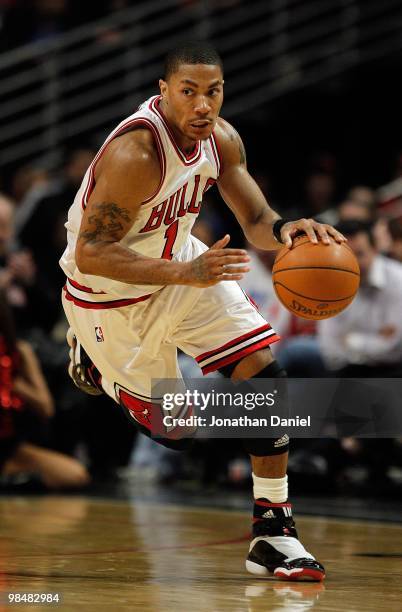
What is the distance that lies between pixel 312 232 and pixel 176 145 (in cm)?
65

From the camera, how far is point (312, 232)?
4.43 m

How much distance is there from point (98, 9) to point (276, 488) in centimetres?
765

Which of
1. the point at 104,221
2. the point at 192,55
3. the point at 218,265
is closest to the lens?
the point at 218,265

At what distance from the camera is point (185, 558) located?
4910 mm

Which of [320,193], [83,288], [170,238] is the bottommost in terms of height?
[83,288]

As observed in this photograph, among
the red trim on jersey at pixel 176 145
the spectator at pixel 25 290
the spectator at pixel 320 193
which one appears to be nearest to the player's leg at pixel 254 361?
the red trim on jersey at pixel 176 145

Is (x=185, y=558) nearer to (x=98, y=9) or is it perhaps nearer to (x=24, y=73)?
(x=24, y=73)

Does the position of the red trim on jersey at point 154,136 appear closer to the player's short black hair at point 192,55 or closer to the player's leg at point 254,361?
the player's short black hair at point 192,55

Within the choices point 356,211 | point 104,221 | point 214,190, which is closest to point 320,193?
point 214,190

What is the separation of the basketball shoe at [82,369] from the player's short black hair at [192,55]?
56.4 inches

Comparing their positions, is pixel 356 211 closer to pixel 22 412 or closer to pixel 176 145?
pixel 22 412

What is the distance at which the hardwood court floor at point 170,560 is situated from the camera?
385 centimetres

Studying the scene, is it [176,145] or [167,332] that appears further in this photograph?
[167,332]

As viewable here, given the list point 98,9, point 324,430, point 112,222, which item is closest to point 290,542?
point 112,222
